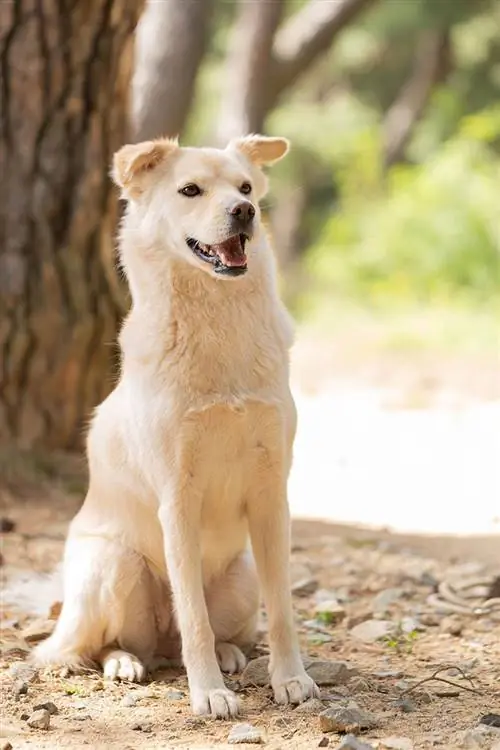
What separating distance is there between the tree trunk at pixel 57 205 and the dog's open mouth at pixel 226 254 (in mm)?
2672

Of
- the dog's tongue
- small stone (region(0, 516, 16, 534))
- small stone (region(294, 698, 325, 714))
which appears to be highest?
the dog's tongue

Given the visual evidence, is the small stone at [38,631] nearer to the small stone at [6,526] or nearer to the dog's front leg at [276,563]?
the dog's front leg at [276,563]

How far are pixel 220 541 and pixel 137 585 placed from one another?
1.03 feet

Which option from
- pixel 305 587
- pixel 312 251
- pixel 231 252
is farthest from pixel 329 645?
pixel 312 251

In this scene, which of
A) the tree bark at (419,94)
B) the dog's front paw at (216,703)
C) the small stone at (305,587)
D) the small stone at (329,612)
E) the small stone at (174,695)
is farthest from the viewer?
the tree bark at (419,94)

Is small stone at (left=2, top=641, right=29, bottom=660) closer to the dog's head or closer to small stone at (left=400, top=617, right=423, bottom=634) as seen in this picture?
small stone at (left=400, top=617, right=423, bottom=634)

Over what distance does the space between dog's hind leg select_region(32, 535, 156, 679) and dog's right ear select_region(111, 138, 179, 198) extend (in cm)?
115

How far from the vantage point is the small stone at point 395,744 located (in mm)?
2916

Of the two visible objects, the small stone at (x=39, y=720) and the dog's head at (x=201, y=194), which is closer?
the small stone at (x=39, y=720)

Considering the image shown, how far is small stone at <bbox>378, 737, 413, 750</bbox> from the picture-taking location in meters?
2.92

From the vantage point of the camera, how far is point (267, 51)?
9523mm

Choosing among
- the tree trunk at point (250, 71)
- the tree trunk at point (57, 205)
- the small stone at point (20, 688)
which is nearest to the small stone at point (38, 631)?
the small stone at point (20, 688)

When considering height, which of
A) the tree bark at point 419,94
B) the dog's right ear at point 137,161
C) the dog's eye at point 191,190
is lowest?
the dog's eye at point 191,190

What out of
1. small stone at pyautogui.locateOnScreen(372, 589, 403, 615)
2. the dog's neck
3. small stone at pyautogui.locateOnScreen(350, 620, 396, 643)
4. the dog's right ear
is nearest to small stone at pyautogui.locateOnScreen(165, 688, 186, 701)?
small stone at pyautogui.locateOnScreen(350, 620, 396, 643)
